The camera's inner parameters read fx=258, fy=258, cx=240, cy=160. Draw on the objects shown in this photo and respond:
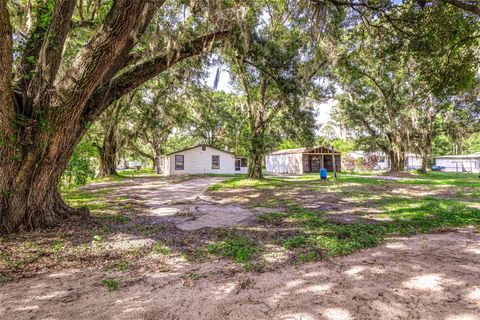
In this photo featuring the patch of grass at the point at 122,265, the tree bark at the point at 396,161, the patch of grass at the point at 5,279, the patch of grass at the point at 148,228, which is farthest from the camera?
the tree bark at the point at 396,161

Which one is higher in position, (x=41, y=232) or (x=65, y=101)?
(x=65, y=101)

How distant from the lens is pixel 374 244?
11.9 ft

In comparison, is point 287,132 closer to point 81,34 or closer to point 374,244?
point 81,34

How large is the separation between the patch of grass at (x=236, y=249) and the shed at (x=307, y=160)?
70.9ft

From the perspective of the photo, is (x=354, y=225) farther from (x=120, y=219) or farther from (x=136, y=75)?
(x=136, y=75)

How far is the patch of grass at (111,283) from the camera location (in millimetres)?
2505

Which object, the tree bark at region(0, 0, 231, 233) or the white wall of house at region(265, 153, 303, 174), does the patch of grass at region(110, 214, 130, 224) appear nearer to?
the tree bark at region(0, 0, 231, 233)

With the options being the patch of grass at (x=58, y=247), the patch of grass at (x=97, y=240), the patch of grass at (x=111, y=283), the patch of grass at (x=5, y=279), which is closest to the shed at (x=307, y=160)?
the patch of grass at (x=97, y=240)

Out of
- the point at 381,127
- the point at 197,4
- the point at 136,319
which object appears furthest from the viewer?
the point at 381,127

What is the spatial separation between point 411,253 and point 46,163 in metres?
5.67

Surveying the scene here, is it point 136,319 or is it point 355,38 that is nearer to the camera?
point 136,319

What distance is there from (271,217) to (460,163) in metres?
37.7

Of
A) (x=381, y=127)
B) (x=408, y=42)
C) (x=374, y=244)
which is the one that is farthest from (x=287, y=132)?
(x=374, y=244)

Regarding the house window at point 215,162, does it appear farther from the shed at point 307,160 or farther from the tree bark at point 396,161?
the tree bark at point 396,161
